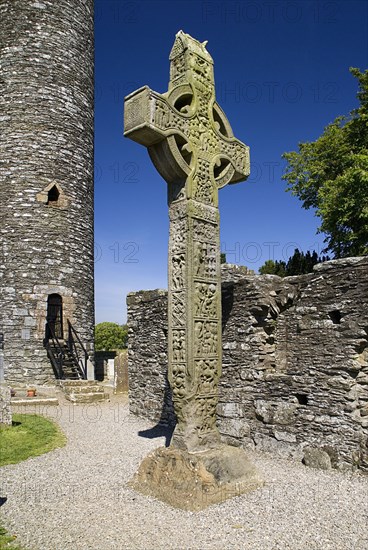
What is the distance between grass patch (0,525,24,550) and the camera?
3939mm

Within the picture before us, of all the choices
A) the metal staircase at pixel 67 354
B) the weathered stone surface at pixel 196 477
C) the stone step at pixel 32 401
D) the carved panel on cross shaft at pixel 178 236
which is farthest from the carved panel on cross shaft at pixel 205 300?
the metal staircase at pixel 67 354

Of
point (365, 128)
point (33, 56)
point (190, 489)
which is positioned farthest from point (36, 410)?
point (365, 128)

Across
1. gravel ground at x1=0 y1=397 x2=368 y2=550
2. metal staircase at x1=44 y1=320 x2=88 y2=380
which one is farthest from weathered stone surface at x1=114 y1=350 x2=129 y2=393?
gravel ground at x1=0 y1=397 x2=368 y2=550

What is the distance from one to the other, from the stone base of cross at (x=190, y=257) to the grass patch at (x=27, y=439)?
264cm

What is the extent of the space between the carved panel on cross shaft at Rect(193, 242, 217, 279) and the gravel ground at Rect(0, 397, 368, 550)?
92.3 inches

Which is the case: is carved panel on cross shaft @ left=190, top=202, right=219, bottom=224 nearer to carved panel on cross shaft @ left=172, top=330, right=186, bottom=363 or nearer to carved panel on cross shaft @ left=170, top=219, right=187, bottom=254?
carved panel on cross shaft @ left=170, top=219, right=187, bottom=254

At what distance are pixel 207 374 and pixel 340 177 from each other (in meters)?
11.8

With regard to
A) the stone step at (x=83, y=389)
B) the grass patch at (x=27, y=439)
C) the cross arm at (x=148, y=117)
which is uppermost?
the cross arm at (x=148, y=117)

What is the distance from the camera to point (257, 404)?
723cm

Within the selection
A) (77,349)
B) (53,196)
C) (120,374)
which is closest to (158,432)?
(120,374)

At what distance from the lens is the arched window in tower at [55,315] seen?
15.8 m

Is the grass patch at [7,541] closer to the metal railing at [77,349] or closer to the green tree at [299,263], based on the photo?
the metal railing at [77,349]

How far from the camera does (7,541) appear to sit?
407cm

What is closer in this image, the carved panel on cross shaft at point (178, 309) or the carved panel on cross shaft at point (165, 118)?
the carved panel on cross shaft at point (165, 118)
